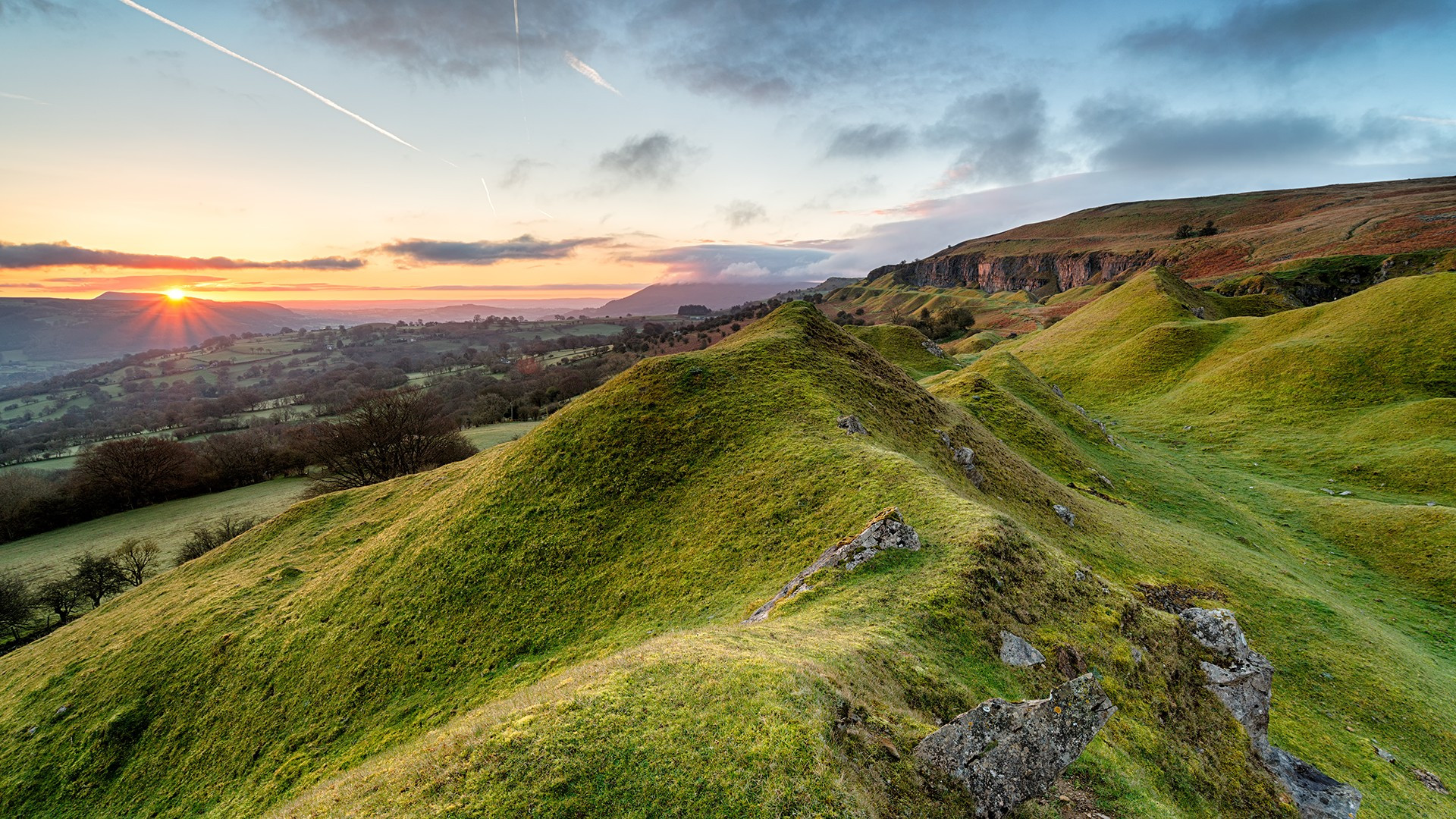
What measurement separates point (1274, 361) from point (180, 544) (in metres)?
112

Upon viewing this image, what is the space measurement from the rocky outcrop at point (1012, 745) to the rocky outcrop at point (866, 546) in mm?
5700

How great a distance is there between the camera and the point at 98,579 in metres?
40.9

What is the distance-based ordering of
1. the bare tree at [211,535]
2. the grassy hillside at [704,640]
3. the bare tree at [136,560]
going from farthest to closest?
the bare tree at [211,535], the bare tree at [136,560], the grassy hillside at [704,640]

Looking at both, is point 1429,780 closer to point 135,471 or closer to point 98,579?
point 98,579

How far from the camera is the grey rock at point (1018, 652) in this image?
11.6 metres

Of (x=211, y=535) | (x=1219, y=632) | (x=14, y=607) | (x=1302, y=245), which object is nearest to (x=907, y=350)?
(x=1219, y=632)

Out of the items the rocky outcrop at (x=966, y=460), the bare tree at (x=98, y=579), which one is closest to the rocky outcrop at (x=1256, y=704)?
the rocky outcrop at (x=966, y=460)

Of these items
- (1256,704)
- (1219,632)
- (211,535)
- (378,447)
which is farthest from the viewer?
(378,447)

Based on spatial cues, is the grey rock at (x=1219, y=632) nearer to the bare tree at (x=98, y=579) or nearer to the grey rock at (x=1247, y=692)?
the grey rock at (x=1247, y=692)

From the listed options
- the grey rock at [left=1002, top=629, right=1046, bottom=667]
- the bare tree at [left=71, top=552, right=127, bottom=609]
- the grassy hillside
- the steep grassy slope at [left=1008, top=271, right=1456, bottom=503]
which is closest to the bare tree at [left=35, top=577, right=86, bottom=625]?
the bare tree at [left=71, top=552, right=127, bottom=609]

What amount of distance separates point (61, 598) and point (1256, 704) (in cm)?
7279

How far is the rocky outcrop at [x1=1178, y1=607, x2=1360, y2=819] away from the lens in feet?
37.3

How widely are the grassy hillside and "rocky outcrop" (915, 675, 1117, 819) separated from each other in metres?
0.47

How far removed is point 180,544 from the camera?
1978 inches
